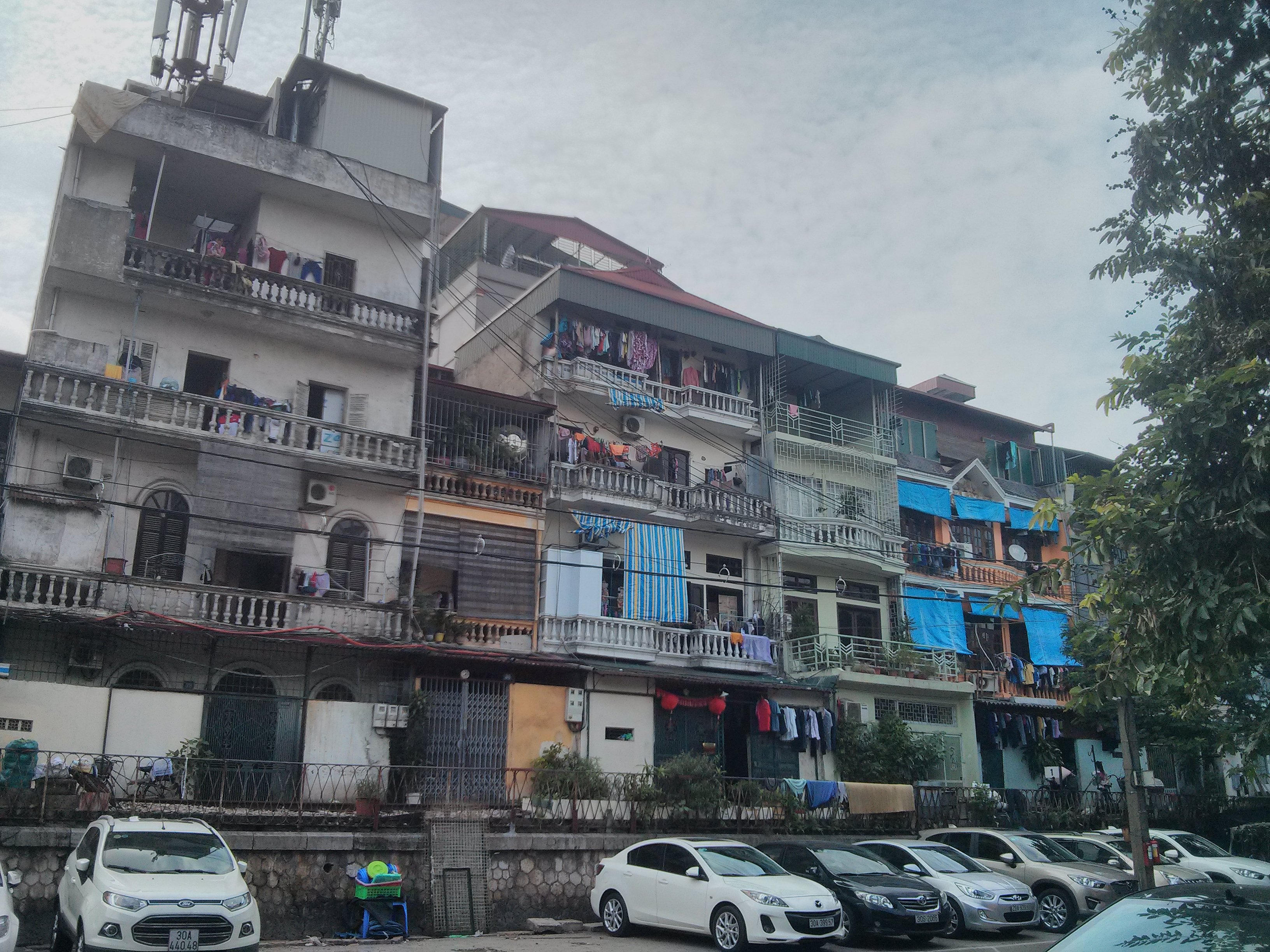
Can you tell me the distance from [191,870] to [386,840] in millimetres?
4622

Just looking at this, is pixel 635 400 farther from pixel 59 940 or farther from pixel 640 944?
pixel 59 940

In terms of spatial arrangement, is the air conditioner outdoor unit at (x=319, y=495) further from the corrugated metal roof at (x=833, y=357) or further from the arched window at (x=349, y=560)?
the corrugated metal roof at (x=833, y=357)

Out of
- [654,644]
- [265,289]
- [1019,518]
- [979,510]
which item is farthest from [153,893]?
[1019,518]

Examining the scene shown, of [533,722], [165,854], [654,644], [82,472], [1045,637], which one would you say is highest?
[82,472]

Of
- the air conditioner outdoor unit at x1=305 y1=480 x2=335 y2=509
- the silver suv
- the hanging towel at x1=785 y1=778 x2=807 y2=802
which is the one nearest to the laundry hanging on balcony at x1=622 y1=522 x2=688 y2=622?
the hanging towel at x1=785 y1=778 x2=807 y2=802

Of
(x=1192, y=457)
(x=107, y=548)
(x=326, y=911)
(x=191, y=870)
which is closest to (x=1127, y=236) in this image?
(x=1192, y=457)

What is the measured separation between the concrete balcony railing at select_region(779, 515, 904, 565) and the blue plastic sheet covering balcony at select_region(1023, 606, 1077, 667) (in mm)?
6765

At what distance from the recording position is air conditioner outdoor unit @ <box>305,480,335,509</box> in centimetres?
2316

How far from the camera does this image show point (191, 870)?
12.6 m

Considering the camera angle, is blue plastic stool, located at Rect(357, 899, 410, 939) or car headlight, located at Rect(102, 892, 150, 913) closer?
car headlight, located at Rect(102, 892, 150, 913)

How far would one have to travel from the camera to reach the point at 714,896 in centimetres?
1451

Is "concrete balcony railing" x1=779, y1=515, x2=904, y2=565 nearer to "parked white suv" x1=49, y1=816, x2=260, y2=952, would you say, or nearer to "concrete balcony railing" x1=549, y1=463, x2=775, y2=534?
"concrete balcony railing" x1=549, y1=463, x2=775, y2=534

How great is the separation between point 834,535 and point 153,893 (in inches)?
885

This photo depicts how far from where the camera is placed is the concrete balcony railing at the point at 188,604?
62.4 ft
